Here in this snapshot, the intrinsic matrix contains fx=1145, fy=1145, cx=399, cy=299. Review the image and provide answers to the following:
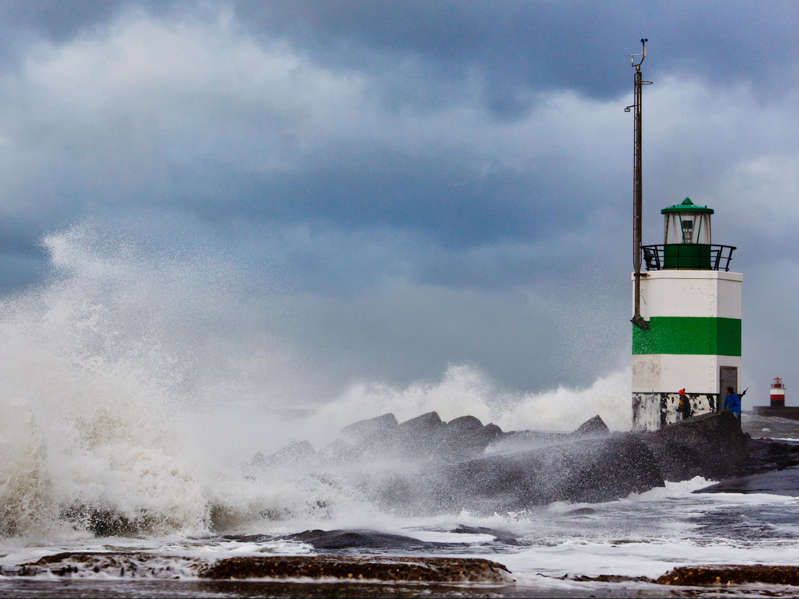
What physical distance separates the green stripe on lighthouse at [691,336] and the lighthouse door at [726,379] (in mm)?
224

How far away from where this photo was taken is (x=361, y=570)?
687 centimetres

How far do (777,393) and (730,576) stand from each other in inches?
894

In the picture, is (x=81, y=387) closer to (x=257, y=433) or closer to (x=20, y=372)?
(x=20, y=372)

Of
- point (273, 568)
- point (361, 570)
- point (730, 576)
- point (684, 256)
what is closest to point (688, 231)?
point (684, 256)

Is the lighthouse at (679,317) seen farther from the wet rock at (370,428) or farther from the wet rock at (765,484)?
the wet rock at (370,428)

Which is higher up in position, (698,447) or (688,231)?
(688,231)

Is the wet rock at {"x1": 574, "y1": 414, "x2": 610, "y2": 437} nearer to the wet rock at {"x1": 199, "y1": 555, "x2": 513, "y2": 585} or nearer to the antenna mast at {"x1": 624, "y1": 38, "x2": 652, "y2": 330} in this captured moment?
the antenna mast at {"x1": 624, "y1": 38, "x2": 652, "y2": 330}

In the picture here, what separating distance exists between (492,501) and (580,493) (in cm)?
134

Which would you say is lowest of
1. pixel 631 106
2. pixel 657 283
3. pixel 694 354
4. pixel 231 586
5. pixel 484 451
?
pixel 231 586

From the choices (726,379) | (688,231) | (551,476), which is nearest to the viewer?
(551,476)

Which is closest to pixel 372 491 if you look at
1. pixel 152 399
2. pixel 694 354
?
pixel 152 399

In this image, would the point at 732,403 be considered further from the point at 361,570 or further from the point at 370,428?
the point at 361,570

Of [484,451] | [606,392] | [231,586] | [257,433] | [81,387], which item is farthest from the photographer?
[606,392]

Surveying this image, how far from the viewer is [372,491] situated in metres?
11.8
